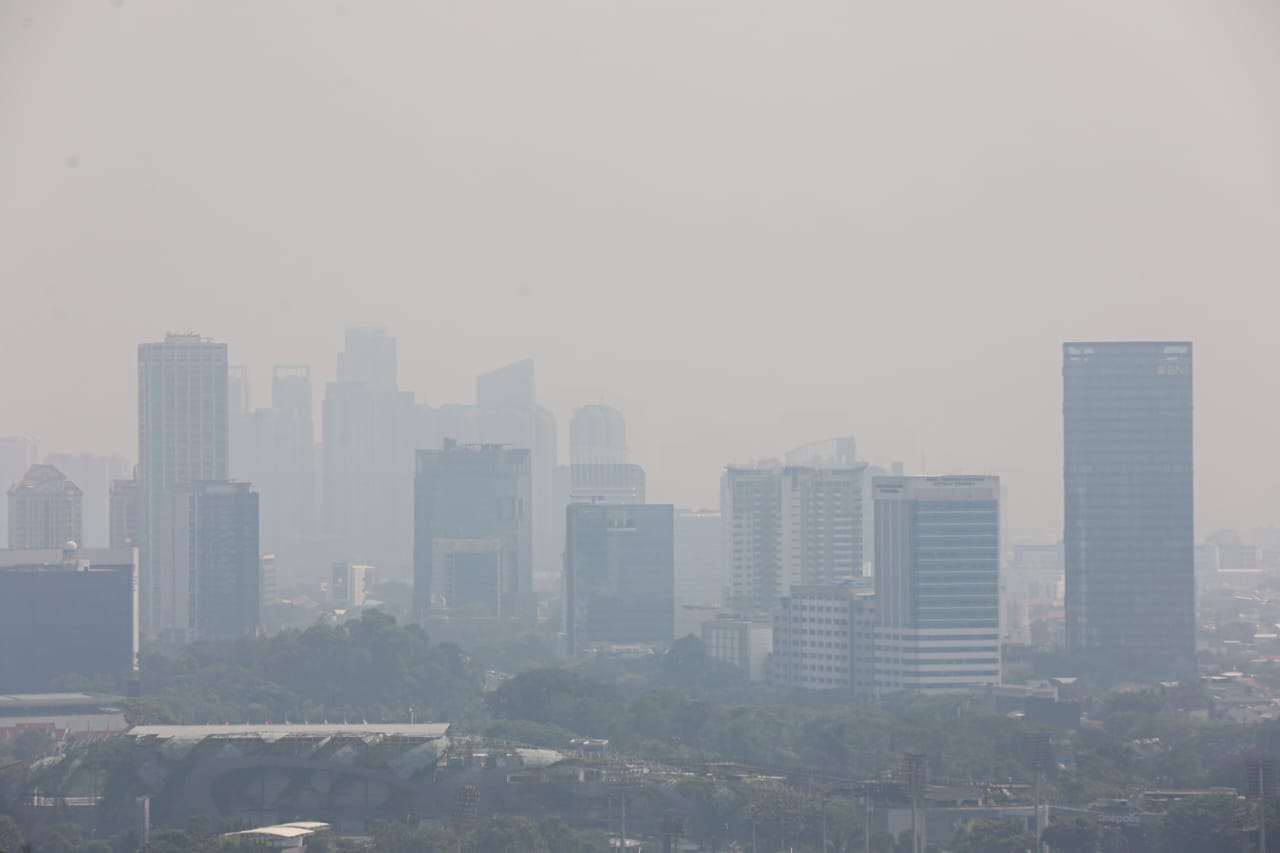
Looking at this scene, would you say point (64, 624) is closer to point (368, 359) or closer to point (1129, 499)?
point (1129, 499)

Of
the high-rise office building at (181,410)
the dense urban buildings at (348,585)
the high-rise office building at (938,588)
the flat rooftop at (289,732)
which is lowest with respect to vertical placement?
the dense urban buildings at (348,585)

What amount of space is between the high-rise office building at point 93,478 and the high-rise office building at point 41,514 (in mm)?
34938

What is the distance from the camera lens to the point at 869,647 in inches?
1916

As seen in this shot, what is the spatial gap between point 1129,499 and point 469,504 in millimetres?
32728

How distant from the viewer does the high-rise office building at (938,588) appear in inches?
1874

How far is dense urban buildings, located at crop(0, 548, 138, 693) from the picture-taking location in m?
52.9

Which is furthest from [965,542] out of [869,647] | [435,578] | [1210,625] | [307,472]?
[307,472]

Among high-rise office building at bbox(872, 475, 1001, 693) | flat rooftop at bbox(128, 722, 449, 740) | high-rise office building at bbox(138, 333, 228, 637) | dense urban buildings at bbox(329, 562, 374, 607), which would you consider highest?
high-rise office building at bbox(138, 333, 228, 637)

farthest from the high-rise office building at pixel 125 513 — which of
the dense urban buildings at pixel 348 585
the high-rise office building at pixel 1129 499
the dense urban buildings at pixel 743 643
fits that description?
the high-rise office building at pixel 1129 499

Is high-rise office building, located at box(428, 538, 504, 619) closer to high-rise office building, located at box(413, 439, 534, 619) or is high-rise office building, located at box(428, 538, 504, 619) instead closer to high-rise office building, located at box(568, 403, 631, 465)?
high-rise office building, located at box(413, 439, 534, 619)

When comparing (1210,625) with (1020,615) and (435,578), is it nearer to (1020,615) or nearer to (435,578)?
(1020,615)

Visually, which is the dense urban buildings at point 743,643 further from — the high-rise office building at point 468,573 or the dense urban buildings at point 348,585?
the dense urban buildings at point 348,585

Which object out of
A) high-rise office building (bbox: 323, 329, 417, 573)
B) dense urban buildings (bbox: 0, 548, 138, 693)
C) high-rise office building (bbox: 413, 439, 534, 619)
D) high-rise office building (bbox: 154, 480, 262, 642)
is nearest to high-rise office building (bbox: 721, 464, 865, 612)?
high-rise office building (bbox: 154, 480, 262, 642)

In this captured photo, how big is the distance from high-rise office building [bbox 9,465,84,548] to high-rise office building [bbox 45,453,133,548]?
34938 mm
